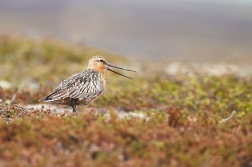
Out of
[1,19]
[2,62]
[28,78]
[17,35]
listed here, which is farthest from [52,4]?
[28,78]

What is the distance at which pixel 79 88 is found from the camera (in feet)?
31.5

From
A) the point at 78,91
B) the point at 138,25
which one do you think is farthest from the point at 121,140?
the point at 138,25

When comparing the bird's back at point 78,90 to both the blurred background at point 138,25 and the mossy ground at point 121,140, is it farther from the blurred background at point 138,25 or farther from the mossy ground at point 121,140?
the blurred background at point 138,25

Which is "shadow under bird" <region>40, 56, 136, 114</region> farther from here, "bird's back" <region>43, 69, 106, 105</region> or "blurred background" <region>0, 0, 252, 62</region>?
"blurred background" <region>0, 0, 252, 62</region>

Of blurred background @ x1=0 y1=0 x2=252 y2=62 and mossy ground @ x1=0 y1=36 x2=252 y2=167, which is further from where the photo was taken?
blurred background @ x1=0 y1=0 x2=252 y2=62

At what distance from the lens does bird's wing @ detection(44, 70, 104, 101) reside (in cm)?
945

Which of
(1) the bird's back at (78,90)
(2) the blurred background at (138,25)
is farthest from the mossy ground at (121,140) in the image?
(2) the blurred background at (138,25)

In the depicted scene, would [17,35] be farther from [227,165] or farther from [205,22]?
[205,22]

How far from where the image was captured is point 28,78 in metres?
15.8

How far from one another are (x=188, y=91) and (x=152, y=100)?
952mm

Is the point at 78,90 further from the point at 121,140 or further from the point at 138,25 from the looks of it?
the point at 138,25

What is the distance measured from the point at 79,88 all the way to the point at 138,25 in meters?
38.0

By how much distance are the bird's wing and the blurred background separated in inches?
958

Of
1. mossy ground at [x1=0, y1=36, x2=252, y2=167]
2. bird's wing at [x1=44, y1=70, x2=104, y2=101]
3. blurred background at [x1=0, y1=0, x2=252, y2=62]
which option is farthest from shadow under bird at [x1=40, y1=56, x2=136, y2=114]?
blurred background at [x1=0, y1=0, x2=252, y2=62]
